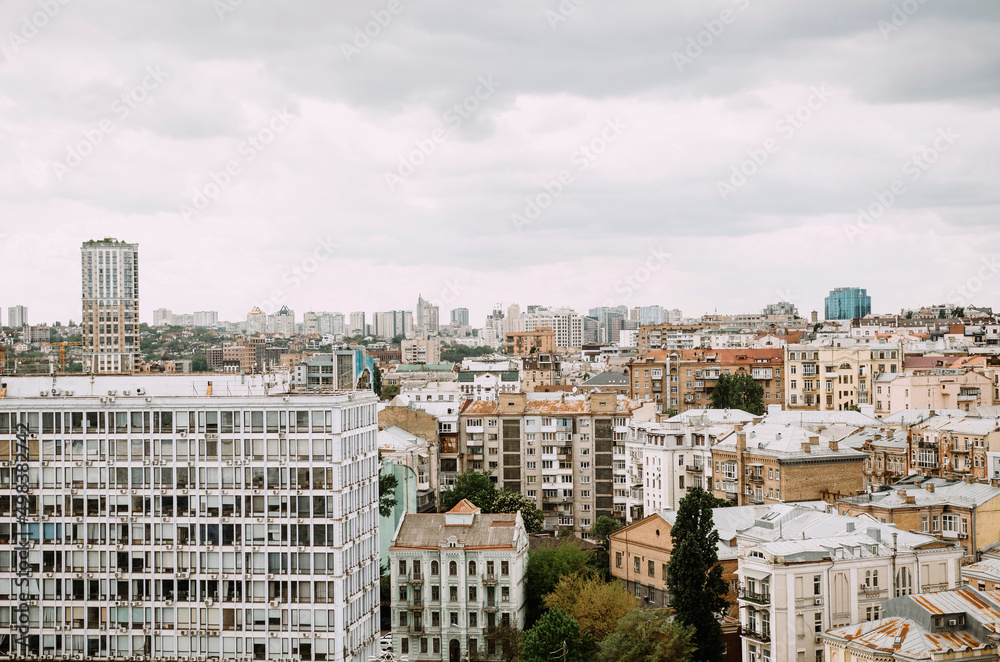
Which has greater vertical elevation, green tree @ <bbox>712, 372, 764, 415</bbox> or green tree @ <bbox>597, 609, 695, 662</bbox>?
green tree @ <bbox>712, 372, 764, 415</bbox>

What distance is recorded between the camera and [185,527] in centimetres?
4891

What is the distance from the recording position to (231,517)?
4862 cm

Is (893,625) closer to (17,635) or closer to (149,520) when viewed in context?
(149,520)

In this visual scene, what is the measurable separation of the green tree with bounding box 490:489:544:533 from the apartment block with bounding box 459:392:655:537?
23.2 feet

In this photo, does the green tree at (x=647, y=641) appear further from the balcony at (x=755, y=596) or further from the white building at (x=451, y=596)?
the white building at (x=451, y=596)

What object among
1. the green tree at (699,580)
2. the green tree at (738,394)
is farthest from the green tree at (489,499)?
the green tree at (699,580)

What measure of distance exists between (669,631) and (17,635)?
29.2 metres

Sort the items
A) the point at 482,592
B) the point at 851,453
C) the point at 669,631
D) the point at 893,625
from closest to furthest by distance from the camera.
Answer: the point at 893,625, the point at 669,631, the point at 482,592, the point at 851,453

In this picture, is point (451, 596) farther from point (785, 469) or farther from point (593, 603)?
point (785, 469)

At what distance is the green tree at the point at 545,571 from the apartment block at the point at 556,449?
26107 millimetres

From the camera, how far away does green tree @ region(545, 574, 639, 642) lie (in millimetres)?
54406

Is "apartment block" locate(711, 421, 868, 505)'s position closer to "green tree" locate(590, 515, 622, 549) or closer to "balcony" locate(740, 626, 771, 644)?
"green tree" locate(590, 515, 622, 549)

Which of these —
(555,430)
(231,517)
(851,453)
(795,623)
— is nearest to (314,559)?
(231,517)

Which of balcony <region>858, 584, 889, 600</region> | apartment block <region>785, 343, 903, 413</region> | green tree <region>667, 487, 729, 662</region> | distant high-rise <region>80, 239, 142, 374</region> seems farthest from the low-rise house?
distant high-rise <region>80, 239, 142, 374</region>
